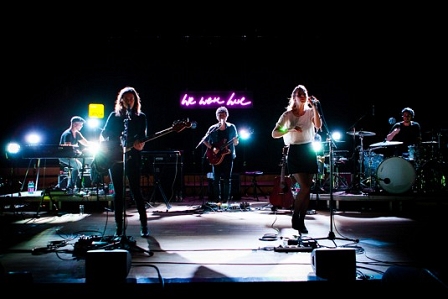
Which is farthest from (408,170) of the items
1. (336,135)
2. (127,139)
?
(127,139)

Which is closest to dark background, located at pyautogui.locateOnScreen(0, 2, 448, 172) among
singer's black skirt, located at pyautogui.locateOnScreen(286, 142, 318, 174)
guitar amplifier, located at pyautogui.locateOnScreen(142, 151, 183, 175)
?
guitar amplifier, located at pyautogui.locateOnScreen(142, 151, 183, 175)

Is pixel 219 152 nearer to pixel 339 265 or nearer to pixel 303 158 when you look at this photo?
pixel 303 158

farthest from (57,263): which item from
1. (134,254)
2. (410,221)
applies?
(410,221)

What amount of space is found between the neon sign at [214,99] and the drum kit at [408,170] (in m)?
4.97

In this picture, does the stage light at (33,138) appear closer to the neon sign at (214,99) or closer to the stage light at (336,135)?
the neon sign at (214,99)

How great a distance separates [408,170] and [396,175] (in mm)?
252

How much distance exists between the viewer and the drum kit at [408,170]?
7363 mm

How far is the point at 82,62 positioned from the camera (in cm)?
1252

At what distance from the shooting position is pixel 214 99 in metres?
12.3

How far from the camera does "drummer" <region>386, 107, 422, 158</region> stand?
8125 mm

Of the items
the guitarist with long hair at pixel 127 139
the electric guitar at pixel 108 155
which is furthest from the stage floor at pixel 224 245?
the electric guitar at pixel 108 155

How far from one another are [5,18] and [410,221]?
30.4 feet

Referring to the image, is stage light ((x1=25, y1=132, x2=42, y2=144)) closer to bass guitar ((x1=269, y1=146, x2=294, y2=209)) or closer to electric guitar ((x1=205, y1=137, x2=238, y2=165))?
electric guitar ((x1=205, y1=137, x2=238, y2=165))

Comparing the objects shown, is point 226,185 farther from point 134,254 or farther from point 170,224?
point 134,254
